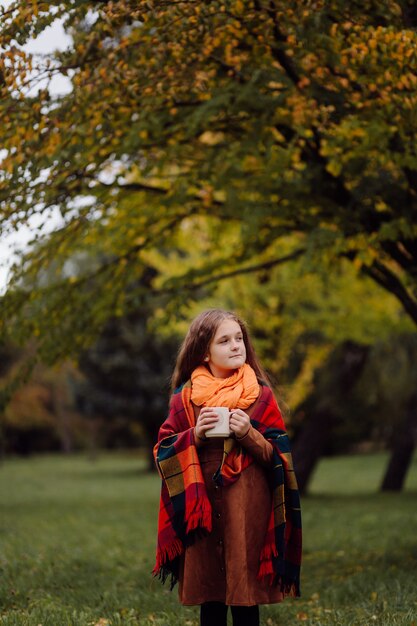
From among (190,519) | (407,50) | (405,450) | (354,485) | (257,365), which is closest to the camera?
(190,519)

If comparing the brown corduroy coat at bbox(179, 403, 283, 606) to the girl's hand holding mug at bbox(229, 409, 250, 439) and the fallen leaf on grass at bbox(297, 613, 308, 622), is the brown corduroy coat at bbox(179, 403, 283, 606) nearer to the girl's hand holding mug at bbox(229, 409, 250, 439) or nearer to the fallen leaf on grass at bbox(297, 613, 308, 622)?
the girl's hand holding mug at bbox(229, 409, 250, 439)

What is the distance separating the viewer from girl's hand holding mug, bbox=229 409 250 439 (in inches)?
131

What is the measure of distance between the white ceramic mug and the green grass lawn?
6.00 ft

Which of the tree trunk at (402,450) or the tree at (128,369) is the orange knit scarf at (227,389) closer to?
the tree trunk at (402,450)

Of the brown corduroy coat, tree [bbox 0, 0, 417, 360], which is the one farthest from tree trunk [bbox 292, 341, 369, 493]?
the brown corduroy coat

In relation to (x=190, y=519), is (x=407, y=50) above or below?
above

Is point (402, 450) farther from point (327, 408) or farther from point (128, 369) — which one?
point (128, 369)

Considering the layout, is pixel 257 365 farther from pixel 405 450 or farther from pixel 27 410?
pixel 27 410

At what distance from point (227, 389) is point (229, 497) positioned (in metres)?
0.50

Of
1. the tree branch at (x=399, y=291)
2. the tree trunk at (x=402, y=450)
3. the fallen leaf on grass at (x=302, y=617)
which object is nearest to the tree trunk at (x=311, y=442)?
the tree trunk at (x=402, y=450)

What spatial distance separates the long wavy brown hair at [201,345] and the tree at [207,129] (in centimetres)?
202

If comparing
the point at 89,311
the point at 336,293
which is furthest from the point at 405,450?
the point at 89,311

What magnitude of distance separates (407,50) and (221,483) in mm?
2883

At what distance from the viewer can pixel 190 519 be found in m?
3.40
